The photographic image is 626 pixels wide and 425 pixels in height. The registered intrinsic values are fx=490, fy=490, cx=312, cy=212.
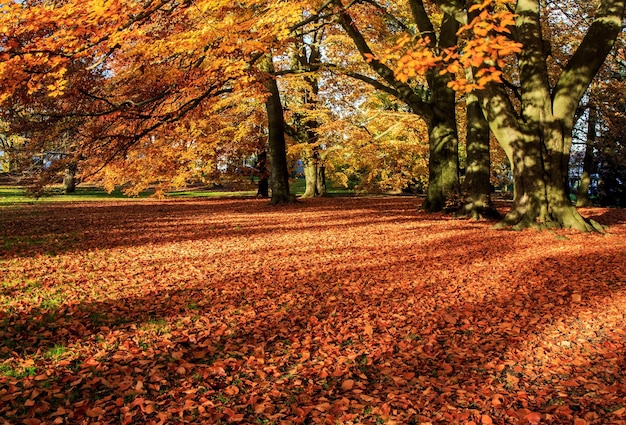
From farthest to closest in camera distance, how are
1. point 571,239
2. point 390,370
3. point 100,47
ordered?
1. point 571,239
2. point 100,47
3. point 390,370

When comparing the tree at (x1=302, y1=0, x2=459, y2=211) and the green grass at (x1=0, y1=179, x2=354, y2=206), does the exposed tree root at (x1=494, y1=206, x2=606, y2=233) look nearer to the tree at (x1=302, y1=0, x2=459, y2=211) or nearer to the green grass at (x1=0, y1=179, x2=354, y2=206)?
the tree at (x1=302, y1=0, x2=459, y2=211)

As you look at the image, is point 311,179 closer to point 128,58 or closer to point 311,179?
point 311,179

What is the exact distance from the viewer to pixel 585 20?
13570mm

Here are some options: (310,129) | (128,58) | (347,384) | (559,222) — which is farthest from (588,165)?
(347,384)

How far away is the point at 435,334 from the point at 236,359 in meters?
2.05

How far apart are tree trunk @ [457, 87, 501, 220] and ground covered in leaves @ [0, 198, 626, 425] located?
4.04 metres

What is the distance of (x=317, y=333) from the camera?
507 centimetres

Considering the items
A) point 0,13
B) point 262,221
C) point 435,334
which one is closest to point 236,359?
point 435,334

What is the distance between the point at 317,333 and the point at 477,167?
1021 cm

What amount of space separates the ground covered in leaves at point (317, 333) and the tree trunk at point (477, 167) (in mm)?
4042

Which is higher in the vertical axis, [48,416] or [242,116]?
[242,116]

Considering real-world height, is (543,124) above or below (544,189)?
above

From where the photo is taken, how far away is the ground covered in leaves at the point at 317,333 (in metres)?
3.58

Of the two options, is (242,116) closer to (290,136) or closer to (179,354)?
(290,136)
